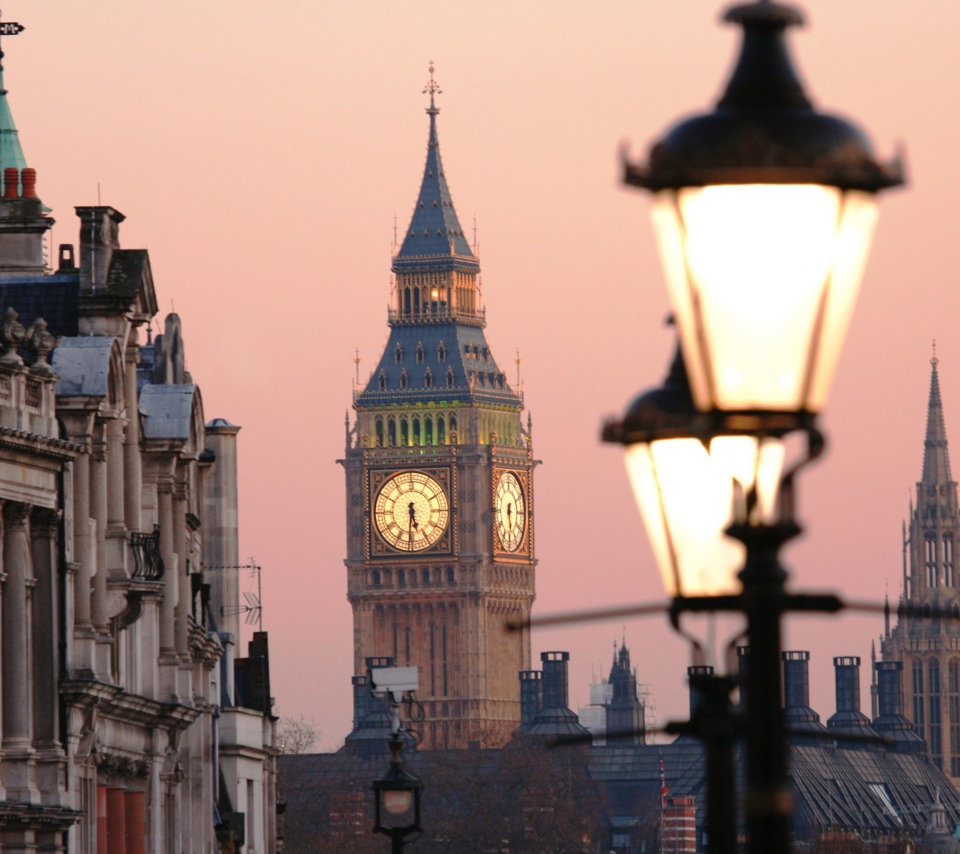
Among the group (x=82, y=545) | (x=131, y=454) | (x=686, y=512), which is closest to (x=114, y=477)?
(x=131, y=454)

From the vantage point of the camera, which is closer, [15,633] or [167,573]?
[15,633]

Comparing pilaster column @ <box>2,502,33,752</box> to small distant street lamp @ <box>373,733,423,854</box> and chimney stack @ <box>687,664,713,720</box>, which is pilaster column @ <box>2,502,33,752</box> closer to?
small distant street lamp @ <box>373,733,423,854</box>

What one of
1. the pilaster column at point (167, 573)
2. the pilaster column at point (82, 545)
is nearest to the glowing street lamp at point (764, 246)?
the pilaster column at point (82, 545)

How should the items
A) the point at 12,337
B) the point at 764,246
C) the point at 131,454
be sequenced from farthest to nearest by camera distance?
the point at 131,454 < the point at 12,337 < the point at 764,246

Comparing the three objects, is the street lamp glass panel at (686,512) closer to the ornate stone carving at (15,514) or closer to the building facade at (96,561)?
the building facade at (96,561)

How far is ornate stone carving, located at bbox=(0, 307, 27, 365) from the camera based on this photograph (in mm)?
46125

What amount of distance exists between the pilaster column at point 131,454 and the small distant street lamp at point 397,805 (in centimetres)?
1861

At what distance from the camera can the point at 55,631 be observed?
48.8 m

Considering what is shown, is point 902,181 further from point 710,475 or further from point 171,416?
point 171,416

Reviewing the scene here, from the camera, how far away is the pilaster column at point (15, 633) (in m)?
47.0

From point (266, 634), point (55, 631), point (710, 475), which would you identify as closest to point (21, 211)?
point (55, 631)

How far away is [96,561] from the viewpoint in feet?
169

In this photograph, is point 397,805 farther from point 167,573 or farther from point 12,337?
point 167,573

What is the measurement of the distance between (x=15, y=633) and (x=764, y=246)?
36771 mm
